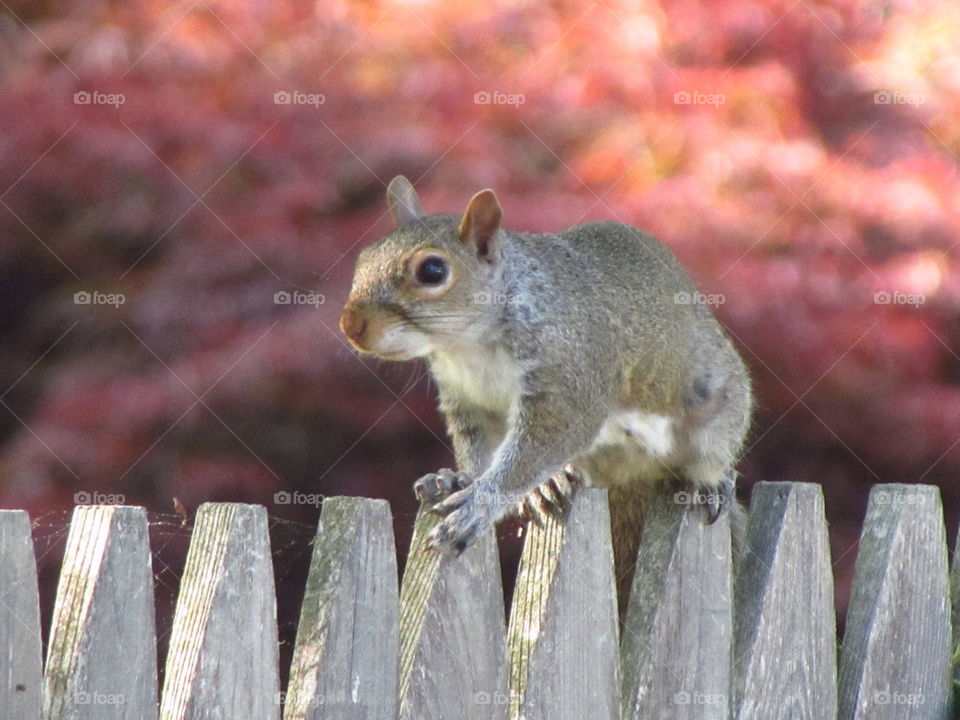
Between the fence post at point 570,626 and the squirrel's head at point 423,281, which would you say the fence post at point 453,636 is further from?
→ the squirrel's head at point 423,281

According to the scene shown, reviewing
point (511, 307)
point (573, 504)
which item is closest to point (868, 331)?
point (511, 307)

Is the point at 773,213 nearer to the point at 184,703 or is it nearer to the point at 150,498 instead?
the point at 150,498

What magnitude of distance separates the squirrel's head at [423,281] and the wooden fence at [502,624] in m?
0.38

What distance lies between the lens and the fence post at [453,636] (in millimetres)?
1449

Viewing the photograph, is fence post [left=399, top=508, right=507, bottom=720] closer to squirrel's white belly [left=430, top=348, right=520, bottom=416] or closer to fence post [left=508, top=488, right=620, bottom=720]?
fence post [left=508, top=488, right=620, bottom=720]

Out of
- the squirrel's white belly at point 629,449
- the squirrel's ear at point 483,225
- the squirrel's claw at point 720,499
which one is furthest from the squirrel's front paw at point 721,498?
the squirrel's ear at point 483,225

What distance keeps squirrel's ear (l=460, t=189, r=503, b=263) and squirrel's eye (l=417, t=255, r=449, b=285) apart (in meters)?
0.07

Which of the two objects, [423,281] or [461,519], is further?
[423,281]

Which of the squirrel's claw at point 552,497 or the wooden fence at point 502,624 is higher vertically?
the squirrel's claw at point 552,497

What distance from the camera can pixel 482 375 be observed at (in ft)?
6.86

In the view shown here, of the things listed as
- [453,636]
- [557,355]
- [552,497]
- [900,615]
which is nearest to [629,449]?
[557,355]

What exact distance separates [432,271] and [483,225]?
11 cm

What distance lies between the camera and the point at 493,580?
1.50 m

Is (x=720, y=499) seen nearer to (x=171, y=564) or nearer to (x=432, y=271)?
(x=432, y=271)
